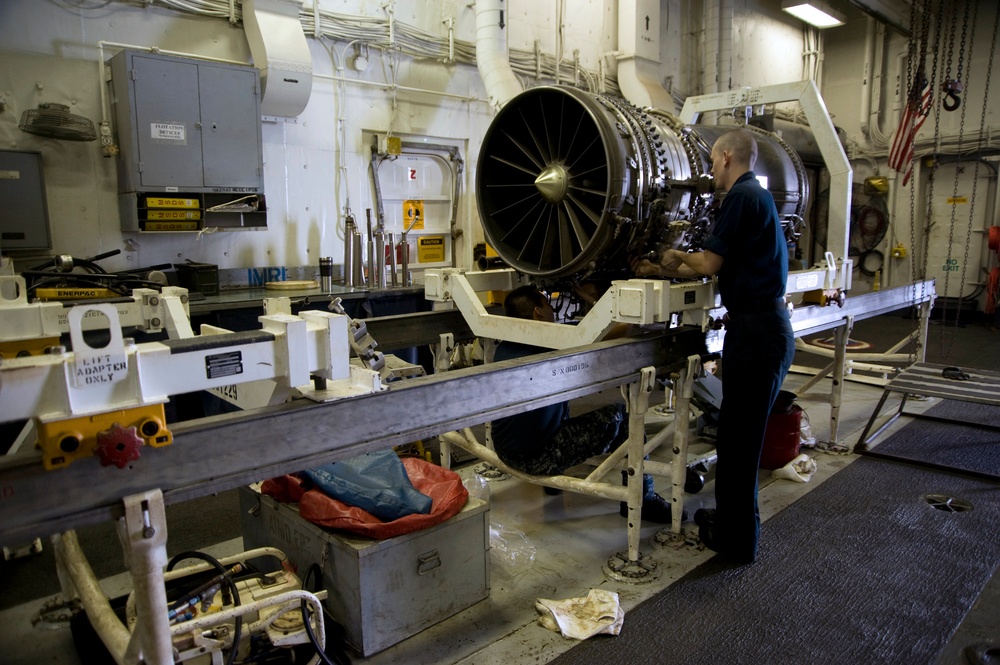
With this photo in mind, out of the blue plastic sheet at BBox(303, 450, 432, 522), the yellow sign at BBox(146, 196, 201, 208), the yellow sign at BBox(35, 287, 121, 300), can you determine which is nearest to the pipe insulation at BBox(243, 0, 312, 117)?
the yellow sign at BBox(146, 196, 201, 208)

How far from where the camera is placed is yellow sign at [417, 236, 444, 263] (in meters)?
5.47

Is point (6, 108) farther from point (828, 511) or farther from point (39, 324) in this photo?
point (828, 511)

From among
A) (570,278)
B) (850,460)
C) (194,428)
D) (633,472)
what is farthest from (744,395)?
(194,428)

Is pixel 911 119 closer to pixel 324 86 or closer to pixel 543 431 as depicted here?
pixel 324 86

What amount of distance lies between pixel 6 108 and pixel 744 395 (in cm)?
398

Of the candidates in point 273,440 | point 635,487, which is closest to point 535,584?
point 635,487

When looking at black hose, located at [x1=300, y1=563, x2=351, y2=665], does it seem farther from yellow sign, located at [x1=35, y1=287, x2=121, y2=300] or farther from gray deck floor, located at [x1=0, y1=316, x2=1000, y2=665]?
yellow sign, located at [x1=35, y1=287, x2=121, y2=300]

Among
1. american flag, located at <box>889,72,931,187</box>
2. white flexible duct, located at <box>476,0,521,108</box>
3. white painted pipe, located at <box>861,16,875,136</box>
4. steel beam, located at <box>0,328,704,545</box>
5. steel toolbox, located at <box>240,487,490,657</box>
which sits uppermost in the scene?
white painted pipe, located at <box>861,16,875,136</box>

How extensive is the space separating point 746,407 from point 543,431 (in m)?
0.75

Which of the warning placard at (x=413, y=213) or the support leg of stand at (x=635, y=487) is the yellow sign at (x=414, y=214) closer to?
the warning placard at (x=413, y=213)

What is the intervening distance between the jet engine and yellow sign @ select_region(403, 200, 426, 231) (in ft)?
8.15

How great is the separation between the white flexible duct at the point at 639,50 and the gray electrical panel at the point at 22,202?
15.8 ft

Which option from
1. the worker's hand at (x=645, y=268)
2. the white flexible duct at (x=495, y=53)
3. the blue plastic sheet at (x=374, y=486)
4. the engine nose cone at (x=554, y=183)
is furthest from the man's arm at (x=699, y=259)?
the white flexible duct at (x=495, y=53)

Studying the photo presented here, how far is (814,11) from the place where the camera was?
736 cm
